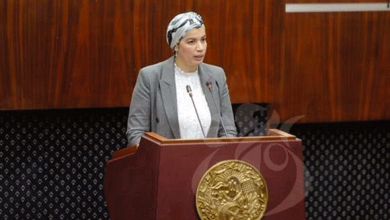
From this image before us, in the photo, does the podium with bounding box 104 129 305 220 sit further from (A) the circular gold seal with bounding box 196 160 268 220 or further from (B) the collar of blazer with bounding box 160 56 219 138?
(B) the collar of blazer with bounding box 160 56 219 138

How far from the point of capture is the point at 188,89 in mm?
1938

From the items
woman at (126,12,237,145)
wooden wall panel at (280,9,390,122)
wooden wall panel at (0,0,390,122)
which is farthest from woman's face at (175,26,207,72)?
wooden wall panel at (280,9,390,122)

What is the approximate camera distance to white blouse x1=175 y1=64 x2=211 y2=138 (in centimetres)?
194

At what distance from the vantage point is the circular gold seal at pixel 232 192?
177 cm

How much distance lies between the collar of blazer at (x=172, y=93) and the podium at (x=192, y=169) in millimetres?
116

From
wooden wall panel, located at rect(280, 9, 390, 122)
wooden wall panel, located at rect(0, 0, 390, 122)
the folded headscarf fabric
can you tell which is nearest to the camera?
the folded headscarf fabric

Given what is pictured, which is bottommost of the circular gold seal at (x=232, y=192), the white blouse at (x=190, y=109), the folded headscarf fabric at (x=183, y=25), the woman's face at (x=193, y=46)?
the circular gold seal at (x=232, y=192)

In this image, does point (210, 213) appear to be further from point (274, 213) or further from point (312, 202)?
point (312, 202)

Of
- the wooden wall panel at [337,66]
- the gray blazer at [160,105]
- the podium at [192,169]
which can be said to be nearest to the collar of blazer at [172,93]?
the gray blazer at [160,105]

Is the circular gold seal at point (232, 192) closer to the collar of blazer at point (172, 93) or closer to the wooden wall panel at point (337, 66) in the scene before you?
the collar of blazer at point (172, 93)

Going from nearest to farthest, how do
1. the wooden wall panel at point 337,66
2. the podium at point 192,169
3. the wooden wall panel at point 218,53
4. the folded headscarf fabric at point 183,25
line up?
the podium at point 192,169, the folded headscarf fabric at point 183,25, the wooden wall panel at point 218,53, the wooden wall panel at point 337,66

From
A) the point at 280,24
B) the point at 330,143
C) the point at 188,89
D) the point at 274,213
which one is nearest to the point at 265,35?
the point at 280,24

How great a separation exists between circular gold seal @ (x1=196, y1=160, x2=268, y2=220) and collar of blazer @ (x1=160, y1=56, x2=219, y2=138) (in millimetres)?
190

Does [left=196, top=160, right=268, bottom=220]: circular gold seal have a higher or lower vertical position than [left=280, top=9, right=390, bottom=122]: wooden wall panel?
lower
